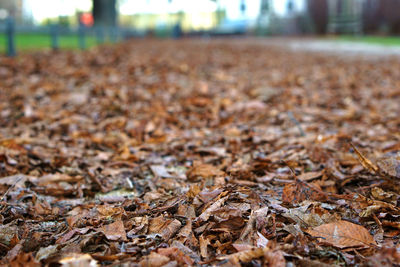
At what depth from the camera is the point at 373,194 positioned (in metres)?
1.94

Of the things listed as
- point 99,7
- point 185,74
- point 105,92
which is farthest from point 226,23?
point 105,92

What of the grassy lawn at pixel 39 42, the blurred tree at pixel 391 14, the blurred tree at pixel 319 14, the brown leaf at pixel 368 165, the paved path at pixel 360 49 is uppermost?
the blurred tree at pixel 319 14

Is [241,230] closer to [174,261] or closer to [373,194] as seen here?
[174,261]

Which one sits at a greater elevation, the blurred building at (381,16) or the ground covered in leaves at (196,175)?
the blurred building at (381,16)

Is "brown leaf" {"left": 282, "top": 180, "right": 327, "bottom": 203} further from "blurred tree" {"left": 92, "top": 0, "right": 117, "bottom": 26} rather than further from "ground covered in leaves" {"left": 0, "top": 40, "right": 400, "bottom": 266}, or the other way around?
"blurred tree" {"left": 92, "top": 0, "right": 117, "bottom": 26}

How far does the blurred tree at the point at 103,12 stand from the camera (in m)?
17.8

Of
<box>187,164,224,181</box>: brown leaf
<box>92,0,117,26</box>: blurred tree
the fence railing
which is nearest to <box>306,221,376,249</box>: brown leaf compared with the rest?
<box>187,164,224,181</box>: brown leaf

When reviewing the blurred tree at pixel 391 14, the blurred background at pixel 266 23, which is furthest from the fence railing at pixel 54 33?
the blurred tree at pixel 391 14

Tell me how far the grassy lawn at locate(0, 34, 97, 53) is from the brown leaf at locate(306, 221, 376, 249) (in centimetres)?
769

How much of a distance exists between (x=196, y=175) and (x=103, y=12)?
16771 millimetres

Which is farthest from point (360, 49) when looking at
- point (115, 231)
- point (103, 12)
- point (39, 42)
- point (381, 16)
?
point (381, 16)

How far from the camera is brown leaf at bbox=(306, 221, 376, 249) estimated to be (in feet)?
5.05

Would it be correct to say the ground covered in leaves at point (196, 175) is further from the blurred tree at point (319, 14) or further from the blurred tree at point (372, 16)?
the blurred tree at point (319, 14)

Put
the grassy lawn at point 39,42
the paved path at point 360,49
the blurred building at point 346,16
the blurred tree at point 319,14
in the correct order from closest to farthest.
Answer: the grassy lawn at point 39,42, the paved path at point 360,49, the blurred building at point 346,16, the blurred tree at point 319,14
